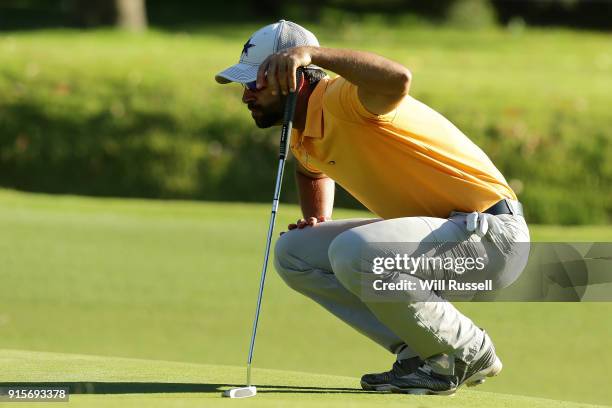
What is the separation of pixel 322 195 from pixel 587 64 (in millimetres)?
14261

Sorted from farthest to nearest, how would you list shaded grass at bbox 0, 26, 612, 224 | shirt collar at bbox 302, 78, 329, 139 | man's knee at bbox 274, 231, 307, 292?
shaded grass at bbox 0, 26, 612, 224
man's knee at bbox 274, 231, 307, 292
shirt collar at bbox 302, 78, 329, 139

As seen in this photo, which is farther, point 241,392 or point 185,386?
point 185,386

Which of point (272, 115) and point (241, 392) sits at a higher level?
point (272, 115)

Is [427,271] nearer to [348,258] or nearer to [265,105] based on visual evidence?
[348,258]

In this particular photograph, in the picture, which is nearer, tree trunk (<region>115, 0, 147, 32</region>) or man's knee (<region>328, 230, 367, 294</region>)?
man's knee (<region>328, 230, 367, 294</region>)

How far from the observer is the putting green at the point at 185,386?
133 inches

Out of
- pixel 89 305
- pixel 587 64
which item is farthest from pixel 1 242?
pixel 587 64

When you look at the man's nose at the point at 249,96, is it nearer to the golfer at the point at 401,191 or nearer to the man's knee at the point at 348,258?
the golfer at the point at 401,191

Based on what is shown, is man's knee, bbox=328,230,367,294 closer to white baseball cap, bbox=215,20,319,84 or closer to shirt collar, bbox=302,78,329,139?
shirt collar, bbox=302,78,329,139

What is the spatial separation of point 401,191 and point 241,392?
792mm

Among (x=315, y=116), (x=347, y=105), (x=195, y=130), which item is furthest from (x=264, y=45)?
(x=195, y=130)

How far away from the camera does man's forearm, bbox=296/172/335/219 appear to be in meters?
4.29

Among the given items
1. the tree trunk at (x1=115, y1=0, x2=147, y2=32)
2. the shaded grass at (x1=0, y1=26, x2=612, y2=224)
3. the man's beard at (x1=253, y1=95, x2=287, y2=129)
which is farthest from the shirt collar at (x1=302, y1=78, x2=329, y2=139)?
the tree trunk at (x1=115, y1=0, x2=147, y2=32)

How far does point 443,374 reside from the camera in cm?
377
